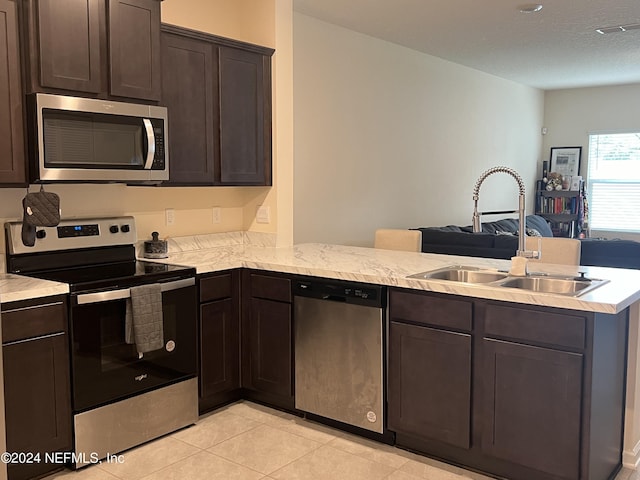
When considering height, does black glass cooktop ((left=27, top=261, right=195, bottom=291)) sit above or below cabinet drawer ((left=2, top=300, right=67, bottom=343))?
above

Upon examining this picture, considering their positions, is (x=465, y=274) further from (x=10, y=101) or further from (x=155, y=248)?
(x=10, y=101)

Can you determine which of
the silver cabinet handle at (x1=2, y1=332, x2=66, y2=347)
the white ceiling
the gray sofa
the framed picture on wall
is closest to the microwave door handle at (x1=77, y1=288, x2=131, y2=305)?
the silver cabinet handle at (x1=2, y1=332, x2=66, y2=347)

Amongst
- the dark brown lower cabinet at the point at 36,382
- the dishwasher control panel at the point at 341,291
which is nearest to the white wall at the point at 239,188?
the dishwasher control panel at the point at 341,291

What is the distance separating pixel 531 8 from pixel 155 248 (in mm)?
3300

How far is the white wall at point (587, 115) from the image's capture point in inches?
332

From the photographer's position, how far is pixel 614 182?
8.66 m

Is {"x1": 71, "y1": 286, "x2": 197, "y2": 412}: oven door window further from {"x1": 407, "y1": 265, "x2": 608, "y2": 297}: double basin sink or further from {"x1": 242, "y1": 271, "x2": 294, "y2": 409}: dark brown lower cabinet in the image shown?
{"x1": 407, "y1": 265, "x2": 608, "y2": 297}: double basin sink

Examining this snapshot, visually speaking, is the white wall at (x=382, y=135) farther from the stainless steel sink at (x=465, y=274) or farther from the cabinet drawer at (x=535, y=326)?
the cabinet drawer at (x=535, y=326)

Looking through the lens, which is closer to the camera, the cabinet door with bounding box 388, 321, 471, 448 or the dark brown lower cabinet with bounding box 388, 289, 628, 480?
the dark brown lower cabinet with bounding box 388, 289, 628, 480

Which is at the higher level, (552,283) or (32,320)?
(552,283)

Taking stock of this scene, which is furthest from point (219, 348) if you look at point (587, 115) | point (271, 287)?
point (587, 115)

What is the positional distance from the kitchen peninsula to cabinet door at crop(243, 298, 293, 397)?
1.38 feet

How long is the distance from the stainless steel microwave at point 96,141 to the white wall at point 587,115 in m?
7.25

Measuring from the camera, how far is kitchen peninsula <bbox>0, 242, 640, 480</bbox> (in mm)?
2459
